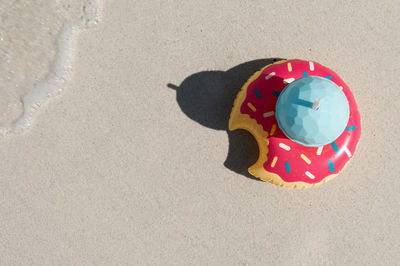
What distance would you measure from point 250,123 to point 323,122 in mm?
559

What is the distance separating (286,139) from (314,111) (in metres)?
0.36

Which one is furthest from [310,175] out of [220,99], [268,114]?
[220,99]

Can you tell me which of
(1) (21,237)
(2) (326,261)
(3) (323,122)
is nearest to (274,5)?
(3) (323,122)

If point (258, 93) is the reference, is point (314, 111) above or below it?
above

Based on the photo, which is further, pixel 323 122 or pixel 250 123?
pixel 250 123

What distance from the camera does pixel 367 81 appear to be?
2.86 metres

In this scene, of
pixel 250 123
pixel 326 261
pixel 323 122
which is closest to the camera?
pixel 323 122

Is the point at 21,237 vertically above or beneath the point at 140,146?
beneath

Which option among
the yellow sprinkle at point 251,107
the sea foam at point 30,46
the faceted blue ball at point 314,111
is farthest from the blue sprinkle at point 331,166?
the sea foam at point 30,46

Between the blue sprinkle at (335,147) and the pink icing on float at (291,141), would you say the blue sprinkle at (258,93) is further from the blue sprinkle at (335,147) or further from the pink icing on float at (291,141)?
the blue sprinkle at (335,147)

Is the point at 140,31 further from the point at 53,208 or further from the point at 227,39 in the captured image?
the point at 53,208

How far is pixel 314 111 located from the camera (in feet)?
6.72

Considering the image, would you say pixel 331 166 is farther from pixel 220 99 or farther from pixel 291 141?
pixel 220 99

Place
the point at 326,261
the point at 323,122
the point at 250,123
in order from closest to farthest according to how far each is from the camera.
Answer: the point at 323,122 < the point at 250,123 < the point at 326,261
